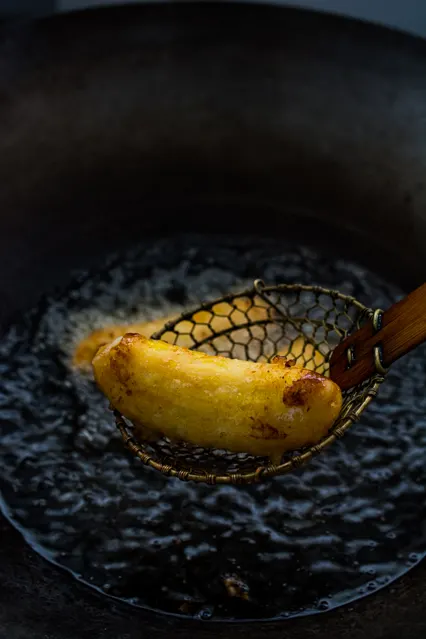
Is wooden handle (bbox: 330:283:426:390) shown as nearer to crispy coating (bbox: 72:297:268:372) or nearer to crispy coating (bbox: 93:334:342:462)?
crispy coating (bbox: 93:334:342:462)

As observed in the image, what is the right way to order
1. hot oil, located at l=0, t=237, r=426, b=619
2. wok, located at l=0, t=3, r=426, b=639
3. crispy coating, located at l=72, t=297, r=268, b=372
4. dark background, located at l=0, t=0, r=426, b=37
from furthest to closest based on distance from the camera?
dark background, located at l=0, t=0, r=426, b=37, wok, located at l=0, t=3, r=426, b=639, crispy coating, located at l=72, t=297, r=268, b=372, hot oil, located at l=0, t=237, r=426, b=619

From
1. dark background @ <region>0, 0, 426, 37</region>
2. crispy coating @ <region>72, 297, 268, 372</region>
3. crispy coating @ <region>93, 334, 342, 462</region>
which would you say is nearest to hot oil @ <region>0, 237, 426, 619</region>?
crispy coating @ <region>72, 297, 268, 372</region>

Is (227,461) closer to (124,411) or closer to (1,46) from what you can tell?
(124,411)

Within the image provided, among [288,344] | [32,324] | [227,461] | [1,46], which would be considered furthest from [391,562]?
[1,46]

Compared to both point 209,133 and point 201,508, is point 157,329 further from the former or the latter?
point 209,133

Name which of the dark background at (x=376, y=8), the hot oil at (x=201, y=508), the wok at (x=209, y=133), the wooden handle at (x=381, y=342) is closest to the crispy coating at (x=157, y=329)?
the hot oil at (x=201, y=508)
